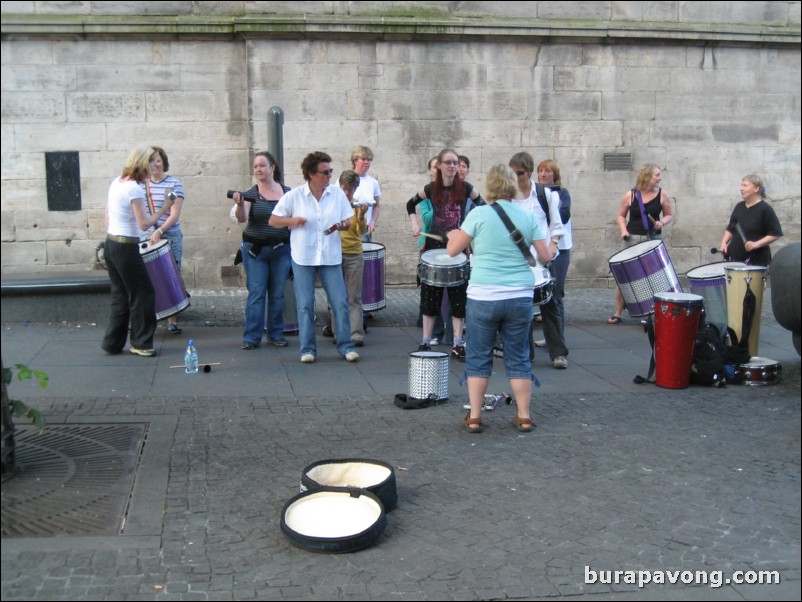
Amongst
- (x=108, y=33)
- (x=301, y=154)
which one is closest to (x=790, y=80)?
(x=301, y=154)

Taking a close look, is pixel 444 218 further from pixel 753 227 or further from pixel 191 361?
pixel 753 227

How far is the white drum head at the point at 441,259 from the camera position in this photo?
27.8 ft

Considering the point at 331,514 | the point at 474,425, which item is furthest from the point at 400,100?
the point at 331,514

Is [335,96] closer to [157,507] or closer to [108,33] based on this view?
[108,33]

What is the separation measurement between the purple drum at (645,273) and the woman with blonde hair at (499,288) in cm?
327

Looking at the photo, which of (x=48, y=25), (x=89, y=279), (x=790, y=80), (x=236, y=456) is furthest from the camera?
(x=790, y=80)

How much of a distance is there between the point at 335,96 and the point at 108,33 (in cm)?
290

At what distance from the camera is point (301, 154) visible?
1249 cm

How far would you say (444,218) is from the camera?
9.00 meters

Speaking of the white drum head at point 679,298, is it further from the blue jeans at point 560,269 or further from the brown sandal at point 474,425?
the brown sandal at point 474,425

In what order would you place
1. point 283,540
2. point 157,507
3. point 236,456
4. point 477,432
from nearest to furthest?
1. point 283,540
2. point 157,507
3. point 236,456
4. point 477,432

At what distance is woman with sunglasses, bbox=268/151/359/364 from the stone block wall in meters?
4.12

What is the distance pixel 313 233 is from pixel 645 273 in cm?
335

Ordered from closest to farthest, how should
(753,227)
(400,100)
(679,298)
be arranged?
1. (679,298)
2. (753,227)
3. (400,100)
